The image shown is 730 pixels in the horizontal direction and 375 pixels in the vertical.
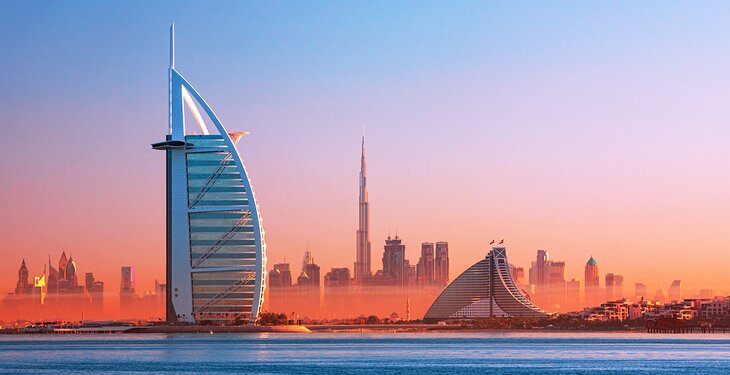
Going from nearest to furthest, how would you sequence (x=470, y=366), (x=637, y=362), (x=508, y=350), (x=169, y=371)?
(x=169, y=371)
(x=470, y=366)
(x=637, y=362)
(x=508, y=350)

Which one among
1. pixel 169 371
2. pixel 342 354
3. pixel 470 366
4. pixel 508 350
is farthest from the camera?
pixel 508 350

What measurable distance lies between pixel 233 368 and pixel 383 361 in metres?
23.6

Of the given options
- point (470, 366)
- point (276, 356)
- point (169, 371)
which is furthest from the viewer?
point (276, 356)

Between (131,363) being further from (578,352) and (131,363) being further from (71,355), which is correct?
(578,352)

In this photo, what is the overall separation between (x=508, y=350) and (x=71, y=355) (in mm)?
59383

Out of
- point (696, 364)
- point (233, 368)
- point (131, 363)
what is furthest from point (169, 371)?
point (696, 364)

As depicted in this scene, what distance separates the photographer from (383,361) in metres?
157

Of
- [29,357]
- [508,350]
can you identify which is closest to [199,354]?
[29,357]

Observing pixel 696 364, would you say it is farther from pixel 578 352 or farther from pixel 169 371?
pixel 169 371

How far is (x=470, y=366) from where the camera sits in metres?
145

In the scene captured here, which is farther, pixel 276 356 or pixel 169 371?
pixel 276 356

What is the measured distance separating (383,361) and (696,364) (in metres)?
33.8

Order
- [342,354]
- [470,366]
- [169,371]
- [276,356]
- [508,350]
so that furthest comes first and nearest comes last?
[508,350] < [342,354] < [276,356] < [470,366] < [169,371]

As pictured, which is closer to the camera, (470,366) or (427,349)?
(470,366)
